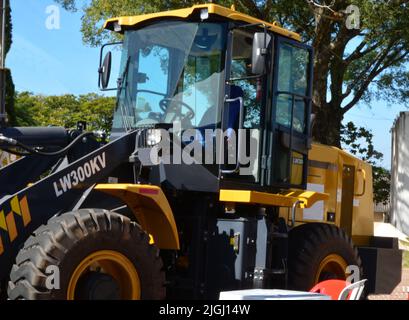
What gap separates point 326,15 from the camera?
56.6 feet

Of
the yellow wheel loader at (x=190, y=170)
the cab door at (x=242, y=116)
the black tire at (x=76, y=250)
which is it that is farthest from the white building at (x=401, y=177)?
the black tire at (x=76, y=250)

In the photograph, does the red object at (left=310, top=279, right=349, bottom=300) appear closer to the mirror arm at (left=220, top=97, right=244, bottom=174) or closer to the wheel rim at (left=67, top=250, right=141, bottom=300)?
the mirror arm at (left=220, top=97, right=244, bottom=174)

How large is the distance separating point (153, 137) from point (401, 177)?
20.1 m

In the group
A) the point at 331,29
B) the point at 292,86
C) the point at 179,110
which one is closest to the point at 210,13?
the point at 179,110

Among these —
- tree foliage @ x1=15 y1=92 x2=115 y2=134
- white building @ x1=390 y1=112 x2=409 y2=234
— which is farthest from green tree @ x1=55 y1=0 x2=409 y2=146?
tree foliage @ x1=15 y1=92 x2=115 y2=134

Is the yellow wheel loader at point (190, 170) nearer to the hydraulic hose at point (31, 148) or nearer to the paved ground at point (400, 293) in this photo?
the hydraulic hose at point (31, 148)

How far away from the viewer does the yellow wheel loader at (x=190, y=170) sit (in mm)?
6484

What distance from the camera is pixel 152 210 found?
7082mm

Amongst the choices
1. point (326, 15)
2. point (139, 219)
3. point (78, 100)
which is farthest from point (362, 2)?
point (78, 100)

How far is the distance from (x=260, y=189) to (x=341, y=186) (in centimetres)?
222

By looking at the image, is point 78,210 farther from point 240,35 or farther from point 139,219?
point 240,35

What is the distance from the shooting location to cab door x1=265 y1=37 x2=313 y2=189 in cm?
794

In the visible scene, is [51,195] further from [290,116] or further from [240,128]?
[290,116]
